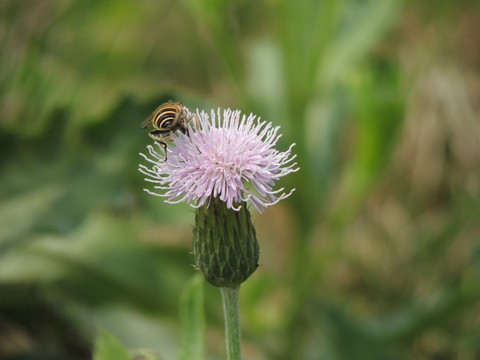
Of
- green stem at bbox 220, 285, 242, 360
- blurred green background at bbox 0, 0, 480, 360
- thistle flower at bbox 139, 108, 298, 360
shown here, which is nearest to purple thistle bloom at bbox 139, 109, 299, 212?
thistle flower at bbox 139, 108, 298, 360

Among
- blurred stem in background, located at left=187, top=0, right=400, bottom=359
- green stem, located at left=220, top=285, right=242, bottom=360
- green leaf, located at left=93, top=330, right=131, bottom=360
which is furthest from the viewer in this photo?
blurred stem in background, located at left=187, top=0, right=400, bottom=359

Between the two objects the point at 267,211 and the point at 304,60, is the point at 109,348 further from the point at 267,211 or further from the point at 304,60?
the point at 267,211

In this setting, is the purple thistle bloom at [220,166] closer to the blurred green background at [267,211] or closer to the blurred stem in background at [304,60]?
the blurred green background at [267,211]

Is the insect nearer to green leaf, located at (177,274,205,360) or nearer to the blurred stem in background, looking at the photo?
green leaf, located at (177,274,205,360)

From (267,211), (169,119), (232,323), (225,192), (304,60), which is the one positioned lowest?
(232,323)

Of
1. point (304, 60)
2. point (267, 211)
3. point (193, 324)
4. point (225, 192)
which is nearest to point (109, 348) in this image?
point (193, 324)

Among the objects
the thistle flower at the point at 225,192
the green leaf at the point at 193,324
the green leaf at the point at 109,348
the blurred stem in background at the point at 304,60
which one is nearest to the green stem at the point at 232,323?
the thistle flower at the point at 225,192
